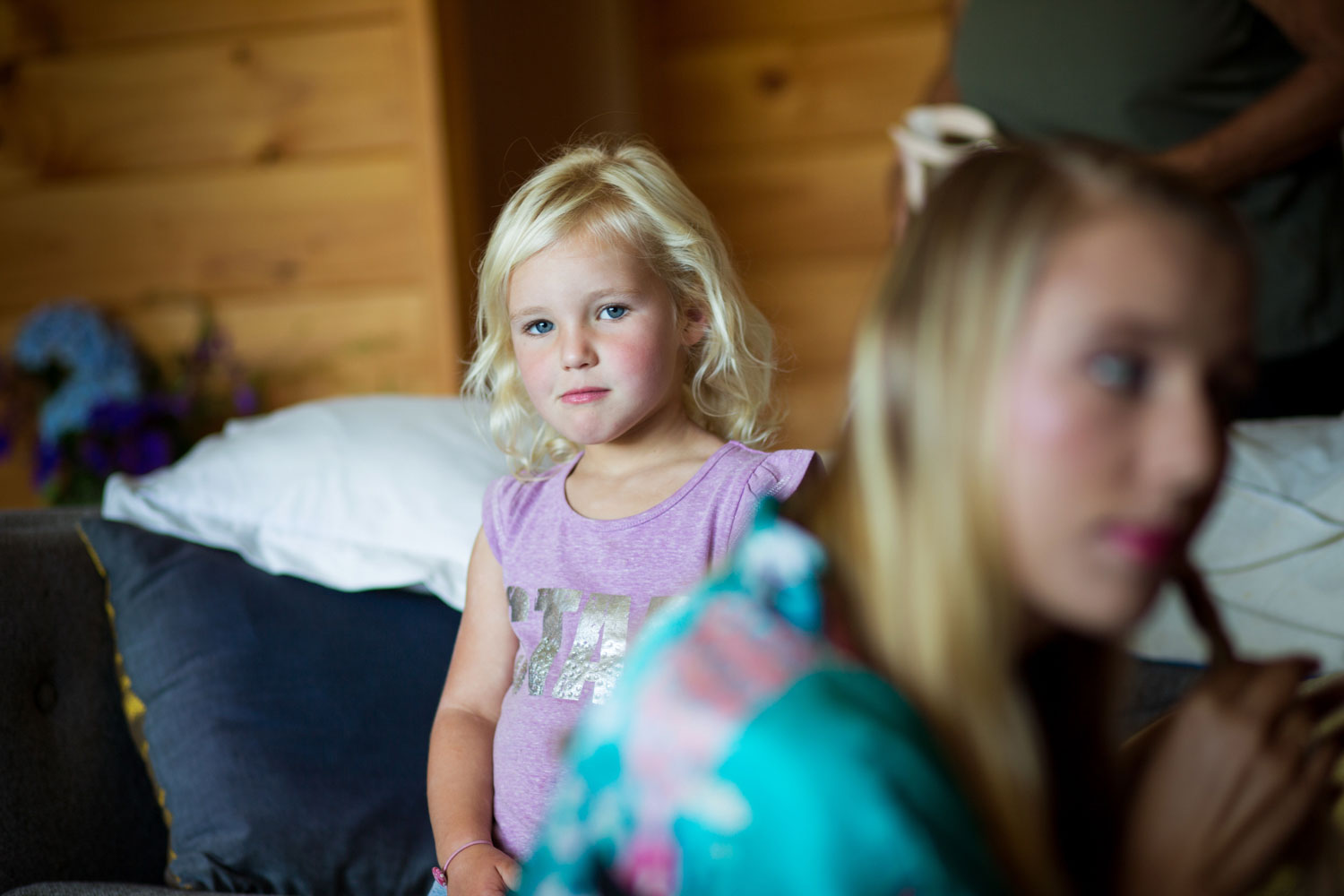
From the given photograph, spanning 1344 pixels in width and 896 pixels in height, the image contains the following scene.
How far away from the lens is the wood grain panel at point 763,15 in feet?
8.62

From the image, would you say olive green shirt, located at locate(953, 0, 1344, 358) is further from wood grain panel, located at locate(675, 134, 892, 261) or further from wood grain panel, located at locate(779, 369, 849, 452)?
wood grain panel, located at locate(779, 369, 849, 452)

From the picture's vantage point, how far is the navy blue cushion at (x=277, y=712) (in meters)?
1.03

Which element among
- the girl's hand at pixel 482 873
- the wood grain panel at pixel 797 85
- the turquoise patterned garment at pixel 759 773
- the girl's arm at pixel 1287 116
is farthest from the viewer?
the wood grain panel at pixel 797 85

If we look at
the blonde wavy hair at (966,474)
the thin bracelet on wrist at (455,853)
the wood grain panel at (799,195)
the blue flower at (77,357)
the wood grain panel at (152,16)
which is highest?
the wood grain panel at (152,16)

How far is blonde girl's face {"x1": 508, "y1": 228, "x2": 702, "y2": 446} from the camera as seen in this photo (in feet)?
3.08

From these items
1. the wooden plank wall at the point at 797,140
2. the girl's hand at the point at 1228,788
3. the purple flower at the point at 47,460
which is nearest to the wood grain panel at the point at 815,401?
the wooden plank wall at the point at 797,140

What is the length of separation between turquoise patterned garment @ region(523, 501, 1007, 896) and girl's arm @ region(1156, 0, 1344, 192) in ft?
3.87

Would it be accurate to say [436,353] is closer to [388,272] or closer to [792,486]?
[388,272]

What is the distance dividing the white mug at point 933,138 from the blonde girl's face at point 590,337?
27.9 inches

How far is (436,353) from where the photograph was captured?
215 centimetres

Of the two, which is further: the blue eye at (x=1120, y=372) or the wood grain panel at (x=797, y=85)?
the wood grain panel at (x=797, y=85)

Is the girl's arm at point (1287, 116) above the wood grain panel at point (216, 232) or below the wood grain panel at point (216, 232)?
above

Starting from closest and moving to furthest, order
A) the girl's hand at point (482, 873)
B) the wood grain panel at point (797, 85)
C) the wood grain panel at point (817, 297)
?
the girl's hand at point (482, 873), the wood grain panel at point (797, 85), the wood grain panel at point (817, 297)

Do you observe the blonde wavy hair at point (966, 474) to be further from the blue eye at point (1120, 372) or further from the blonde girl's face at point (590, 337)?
the blonde girl's face at point (590, 337)
